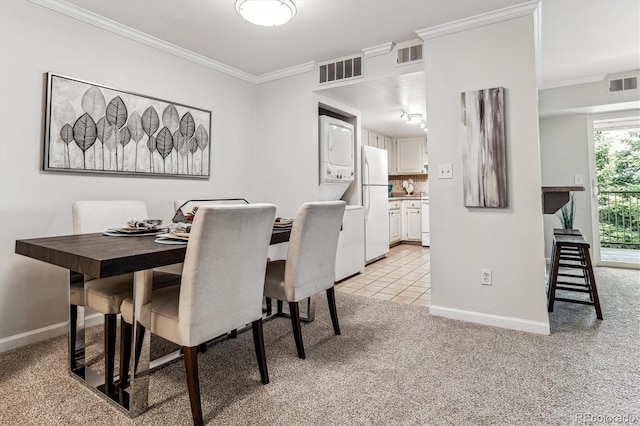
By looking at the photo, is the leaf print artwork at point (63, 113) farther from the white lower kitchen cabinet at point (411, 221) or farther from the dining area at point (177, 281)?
the white lower kitchen cabinet at point (411, 221)

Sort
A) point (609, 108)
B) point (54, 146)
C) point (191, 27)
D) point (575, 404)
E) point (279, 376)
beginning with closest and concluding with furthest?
point (575, 404), point (279, 376), point (54, 146), point (191, 27), point (609, 108)

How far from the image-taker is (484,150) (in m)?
2.46

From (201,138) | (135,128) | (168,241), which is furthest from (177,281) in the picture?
(201,138)

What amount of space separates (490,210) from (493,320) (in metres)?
0.83

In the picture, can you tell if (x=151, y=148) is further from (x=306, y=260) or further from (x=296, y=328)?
(x=296, y=328)

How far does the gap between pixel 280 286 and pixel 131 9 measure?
229 cm

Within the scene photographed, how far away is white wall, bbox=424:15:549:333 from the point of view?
2.34 meters

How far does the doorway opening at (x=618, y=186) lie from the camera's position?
4.51 metres

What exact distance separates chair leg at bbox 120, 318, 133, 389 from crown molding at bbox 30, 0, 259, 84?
2.25m

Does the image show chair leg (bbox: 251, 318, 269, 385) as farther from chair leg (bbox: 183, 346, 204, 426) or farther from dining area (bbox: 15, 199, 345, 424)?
chair leg (bbox: 183, 346, 204, 426)

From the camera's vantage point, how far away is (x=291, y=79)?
3639 millimetres

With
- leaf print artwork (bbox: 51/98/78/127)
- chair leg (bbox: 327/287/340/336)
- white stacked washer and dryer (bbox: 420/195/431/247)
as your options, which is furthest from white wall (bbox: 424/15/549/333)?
Result: white stacked washer and dryer (bbox: 420/195/431/247)

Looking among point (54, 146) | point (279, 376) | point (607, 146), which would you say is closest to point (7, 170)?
point (54, 146)

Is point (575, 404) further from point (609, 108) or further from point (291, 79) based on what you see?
point (609, 108)
